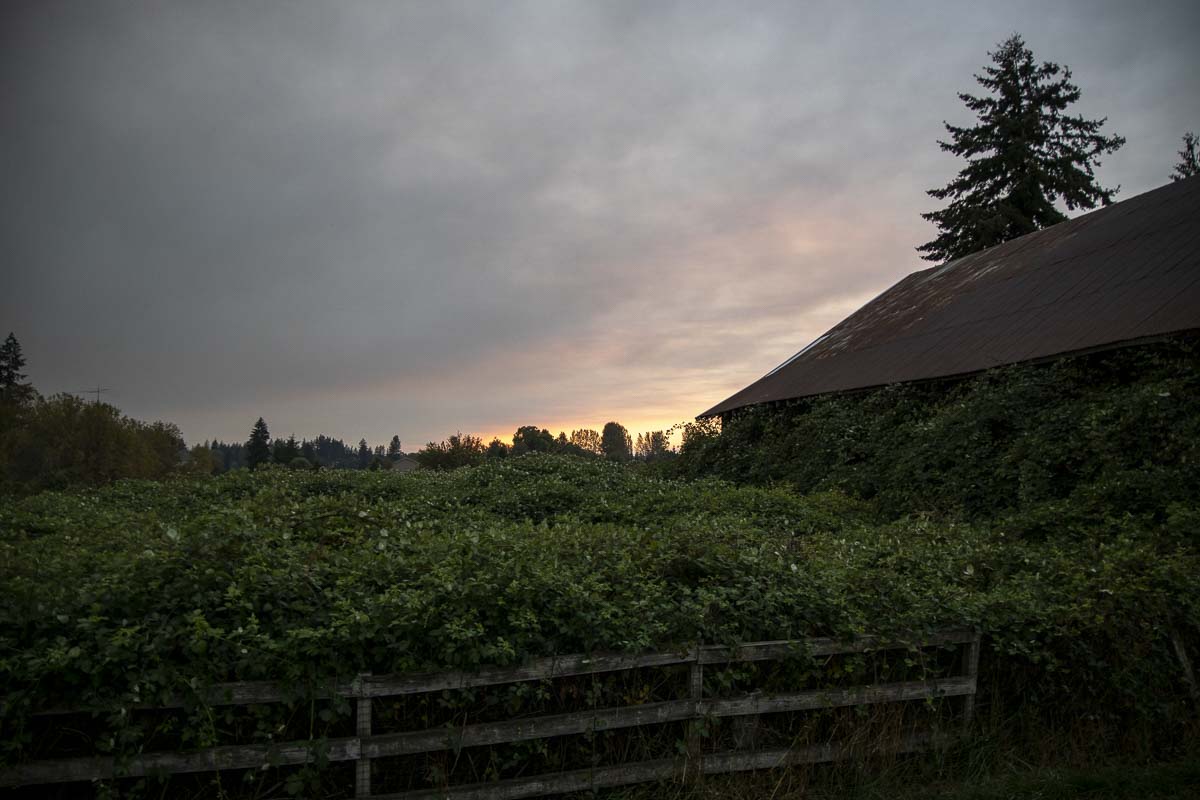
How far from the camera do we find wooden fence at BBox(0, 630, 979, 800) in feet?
13.1

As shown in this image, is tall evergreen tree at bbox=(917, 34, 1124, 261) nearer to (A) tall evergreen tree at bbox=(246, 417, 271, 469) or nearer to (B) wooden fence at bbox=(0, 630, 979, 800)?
(B) wooden fence at bbox=(0, 630, 979, 800)

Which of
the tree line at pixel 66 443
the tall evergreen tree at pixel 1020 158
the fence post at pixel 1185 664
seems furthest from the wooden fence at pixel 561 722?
the tree line at pixel 66 443

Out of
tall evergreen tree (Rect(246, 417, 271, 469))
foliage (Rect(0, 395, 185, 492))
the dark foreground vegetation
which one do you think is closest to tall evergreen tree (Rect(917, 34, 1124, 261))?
the dark foreground vegetation

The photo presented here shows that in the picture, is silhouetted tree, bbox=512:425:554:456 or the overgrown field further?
silhouetted tree, bbox=512:425:554:456

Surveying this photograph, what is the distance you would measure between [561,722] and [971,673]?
3112 mm

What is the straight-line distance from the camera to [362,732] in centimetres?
425

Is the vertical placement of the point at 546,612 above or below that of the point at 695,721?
above

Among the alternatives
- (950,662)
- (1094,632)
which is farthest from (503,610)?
(1094,632)

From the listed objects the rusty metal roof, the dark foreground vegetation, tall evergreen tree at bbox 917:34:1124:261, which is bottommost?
the dark foreground vegetation

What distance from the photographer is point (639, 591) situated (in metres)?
5.18

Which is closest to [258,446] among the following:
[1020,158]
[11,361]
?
[11,361]

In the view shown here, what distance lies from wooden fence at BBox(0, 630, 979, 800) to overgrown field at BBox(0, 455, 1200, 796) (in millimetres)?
103

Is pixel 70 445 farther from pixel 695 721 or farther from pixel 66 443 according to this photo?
pixel 695 721

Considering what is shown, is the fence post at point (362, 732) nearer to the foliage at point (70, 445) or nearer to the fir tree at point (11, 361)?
the foliage at point (70, 445)
